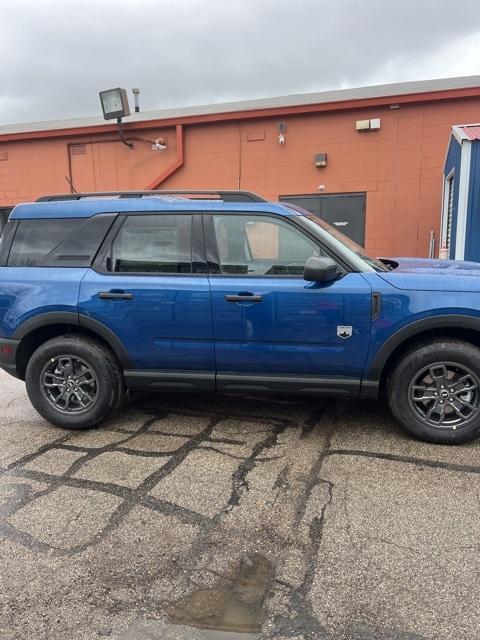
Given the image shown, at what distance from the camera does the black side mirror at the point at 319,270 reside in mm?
3363

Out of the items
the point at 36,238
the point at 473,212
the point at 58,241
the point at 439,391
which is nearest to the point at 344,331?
the point at 439,391

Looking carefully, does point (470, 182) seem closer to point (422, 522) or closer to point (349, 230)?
point (349, 230)

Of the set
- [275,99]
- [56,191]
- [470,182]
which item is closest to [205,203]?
[470,182]

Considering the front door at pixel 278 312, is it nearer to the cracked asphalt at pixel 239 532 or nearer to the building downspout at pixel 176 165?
the cracked asphalt at pixel 239 532

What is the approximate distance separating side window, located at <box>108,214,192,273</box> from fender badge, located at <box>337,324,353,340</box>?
1213 mm

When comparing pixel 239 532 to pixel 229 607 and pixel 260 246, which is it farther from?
pixel 260 246

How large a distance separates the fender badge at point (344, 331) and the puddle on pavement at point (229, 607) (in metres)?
1.69

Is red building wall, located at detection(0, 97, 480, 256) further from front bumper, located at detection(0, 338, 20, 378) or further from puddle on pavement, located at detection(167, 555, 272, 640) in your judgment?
puddle on pavement, located at detection(167, 555, 272, 640)

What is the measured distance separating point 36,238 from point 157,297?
3.98 feet

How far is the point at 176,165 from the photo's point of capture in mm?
11805

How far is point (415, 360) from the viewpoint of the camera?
11.4ft

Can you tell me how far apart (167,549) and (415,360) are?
211 centimetres

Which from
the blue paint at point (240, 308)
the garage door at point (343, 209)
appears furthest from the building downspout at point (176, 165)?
the blue paint at point (240, 308)

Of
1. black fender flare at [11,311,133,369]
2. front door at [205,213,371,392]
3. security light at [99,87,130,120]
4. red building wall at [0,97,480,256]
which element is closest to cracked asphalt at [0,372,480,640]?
front door at [205,213,371,392]
